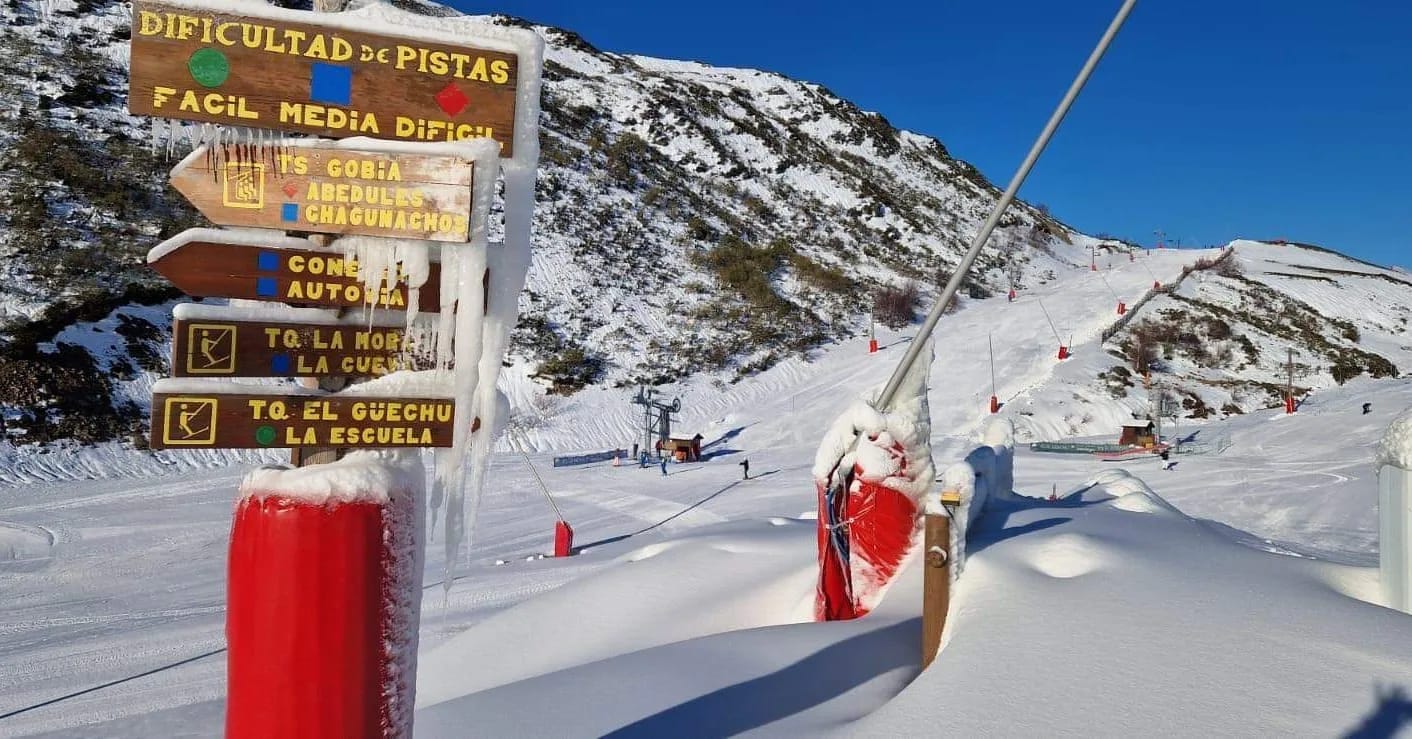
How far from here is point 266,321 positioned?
3.73m

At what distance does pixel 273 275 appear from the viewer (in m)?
3.75

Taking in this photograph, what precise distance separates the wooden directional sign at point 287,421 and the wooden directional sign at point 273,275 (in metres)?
0.44

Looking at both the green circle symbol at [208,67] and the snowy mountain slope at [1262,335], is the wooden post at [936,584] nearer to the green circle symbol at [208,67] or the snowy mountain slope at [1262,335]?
the green circle symbol at [208,67]

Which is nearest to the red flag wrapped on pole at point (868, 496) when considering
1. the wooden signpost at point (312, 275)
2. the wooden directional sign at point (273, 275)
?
the wooden signpost at point (312, 275)

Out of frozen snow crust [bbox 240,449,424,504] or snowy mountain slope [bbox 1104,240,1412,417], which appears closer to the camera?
frozen snow crust [bbox 240,449,424,504]

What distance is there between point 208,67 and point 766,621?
627 cm

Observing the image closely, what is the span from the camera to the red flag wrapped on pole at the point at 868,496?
7590mm

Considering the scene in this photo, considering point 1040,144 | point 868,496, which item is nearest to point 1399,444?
point 1040,144

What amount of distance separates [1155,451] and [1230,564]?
2131 centimetres

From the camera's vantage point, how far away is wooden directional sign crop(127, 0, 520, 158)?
3543mm

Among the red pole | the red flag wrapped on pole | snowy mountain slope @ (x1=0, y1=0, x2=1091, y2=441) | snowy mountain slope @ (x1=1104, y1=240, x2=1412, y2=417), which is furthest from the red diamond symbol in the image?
snowy mountain slope @ (x1=1104, y1=240, x2=1412, y2=417)

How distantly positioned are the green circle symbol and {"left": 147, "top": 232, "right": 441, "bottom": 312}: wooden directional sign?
2.07ft

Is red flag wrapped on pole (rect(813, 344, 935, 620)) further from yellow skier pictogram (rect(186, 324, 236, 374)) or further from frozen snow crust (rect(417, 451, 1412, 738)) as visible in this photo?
yellow skier pictogram (rect(186, 324, 236, 374))

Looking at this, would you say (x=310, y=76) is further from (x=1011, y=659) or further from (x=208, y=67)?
(x=1011, y=659)
